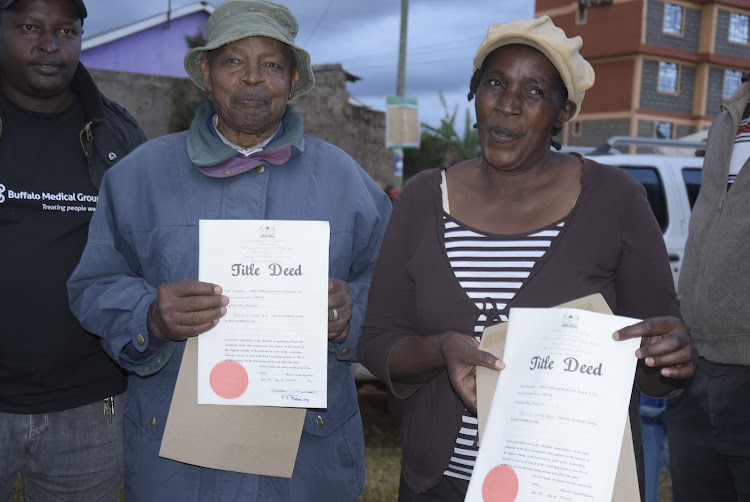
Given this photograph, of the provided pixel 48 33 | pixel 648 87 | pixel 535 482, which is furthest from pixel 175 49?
pixel 535 482

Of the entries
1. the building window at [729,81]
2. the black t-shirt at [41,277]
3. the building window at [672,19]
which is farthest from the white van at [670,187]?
the building window at [729,81]

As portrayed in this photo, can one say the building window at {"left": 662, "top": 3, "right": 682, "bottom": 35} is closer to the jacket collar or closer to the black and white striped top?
the jacket collar

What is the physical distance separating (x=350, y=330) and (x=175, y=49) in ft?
78.6

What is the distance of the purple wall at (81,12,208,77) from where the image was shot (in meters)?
21.9

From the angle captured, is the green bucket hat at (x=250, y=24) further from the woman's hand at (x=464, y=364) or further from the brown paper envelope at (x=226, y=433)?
the woman's hand at (x=464, y=364)

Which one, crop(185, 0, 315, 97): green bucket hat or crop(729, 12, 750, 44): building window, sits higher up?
crop(729, 12, 750, 44): building window

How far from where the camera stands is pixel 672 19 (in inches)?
1097

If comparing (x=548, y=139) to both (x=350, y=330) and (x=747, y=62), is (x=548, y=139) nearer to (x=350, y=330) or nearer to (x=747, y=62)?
(x=350, y=330)

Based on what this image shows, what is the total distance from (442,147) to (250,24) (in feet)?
101

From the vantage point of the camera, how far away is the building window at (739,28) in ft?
94.8

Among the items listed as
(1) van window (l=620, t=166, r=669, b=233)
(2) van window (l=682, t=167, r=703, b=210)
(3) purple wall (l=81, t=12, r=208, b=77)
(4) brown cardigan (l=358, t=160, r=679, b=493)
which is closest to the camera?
(4) brown cardigan (l=358, t=160, r=679, b=493)

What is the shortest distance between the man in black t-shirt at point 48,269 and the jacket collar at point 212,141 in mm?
514

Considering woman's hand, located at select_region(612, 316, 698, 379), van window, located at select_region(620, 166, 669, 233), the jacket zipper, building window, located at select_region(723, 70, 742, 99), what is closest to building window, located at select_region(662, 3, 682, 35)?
building window, located at select_region(723, 70, 742, 99)

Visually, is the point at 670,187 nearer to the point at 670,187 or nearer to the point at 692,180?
the point at 670,187
